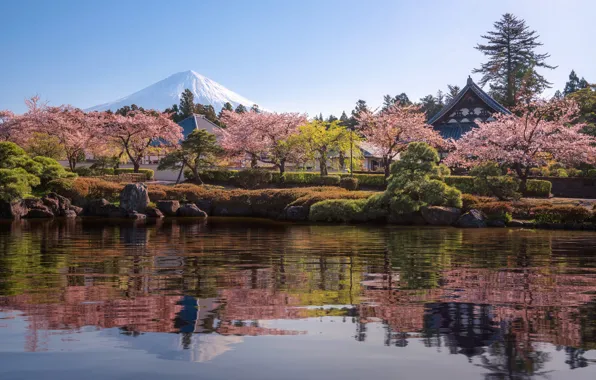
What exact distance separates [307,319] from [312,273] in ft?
12.2

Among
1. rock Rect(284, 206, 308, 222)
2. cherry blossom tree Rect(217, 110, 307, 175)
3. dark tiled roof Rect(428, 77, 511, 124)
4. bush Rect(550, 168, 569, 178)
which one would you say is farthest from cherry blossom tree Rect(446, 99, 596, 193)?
cherry blossom tree Rect(217, 110, 307, 175)

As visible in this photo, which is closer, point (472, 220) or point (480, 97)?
point (472, 220)

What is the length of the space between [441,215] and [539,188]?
13.1m

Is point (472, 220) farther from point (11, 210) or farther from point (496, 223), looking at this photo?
point (11, 210)

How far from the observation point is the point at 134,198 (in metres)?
29.5

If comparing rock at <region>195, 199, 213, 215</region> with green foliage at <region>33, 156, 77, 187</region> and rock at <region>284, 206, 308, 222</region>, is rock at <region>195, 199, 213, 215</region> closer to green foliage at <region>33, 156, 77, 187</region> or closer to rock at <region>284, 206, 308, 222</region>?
rock at <region>284, 206, 308, 222</region>

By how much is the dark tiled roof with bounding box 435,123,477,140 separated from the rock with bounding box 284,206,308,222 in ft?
78.1

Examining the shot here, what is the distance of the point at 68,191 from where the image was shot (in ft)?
105

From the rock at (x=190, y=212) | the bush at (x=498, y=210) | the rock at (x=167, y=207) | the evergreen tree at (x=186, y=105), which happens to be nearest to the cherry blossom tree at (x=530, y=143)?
the bush at (x=498, y=210)

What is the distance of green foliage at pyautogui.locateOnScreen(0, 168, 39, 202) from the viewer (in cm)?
2756

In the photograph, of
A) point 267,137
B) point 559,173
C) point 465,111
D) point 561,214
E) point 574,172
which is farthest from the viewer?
point 465,111

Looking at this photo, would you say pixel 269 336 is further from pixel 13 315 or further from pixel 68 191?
pixel 68 191

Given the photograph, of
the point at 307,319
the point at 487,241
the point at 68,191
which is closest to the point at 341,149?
the point at 68,191

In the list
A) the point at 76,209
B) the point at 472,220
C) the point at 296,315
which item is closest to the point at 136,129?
the point at 76,209
